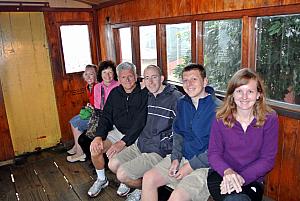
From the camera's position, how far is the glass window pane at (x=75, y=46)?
150 inches

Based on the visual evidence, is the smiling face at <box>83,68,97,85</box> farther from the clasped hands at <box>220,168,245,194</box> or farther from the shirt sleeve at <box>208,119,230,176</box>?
the clasped hands at <box>220,168,245,194</box>

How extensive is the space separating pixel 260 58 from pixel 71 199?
2173mm

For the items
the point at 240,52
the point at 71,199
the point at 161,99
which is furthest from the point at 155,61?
the point at 71,199

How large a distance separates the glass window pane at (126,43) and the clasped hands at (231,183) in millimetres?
2568

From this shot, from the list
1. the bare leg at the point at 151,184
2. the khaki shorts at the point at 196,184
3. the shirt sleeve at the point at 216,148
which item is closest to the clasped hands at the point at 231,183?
the shirt sleeve at the point at 216,148

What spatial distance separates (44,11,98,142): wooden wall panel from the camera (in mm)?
3654

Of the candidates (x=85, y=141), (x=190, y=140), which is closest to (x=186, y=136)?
(x=190, y=140)

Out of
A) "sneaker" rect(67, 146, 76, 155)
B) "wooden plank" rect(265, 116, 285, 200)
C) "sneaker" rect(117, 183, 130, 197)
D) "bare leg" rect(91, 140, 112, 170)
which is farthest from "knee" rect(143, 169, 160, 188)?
"sneaker" rect(67, 146, 76, 155)

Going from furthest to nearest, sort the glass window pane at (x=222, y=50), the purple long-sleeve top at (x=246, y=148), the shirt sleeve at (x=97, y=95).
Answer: the shirt sleeve at (x=97, y=95), the glass window pane at (x=222, y=50), the purple long-sleeve top at (x=246, y=148)

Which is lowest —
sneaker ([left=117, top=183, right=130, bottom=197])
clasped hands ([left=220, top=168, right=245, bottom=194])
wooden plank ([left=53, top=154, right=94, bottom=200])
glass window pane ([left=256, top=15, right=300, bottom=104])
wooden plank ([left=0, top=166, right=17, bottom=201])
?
wooden plank ([left=0, top=166, right=17, bottom=201])

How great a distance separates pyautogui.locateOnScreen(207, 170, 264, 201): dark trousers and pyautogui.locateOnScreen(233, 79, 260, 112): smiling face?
0.49 m

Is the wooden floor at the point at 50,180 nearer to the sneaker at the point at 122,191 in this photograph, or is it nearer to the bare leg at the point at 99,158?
the sneaker at the point at 122,191

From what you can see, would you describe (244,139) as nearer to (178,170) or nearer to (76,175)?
(178,170)

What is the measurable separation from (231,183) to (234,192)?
2.2 inches
